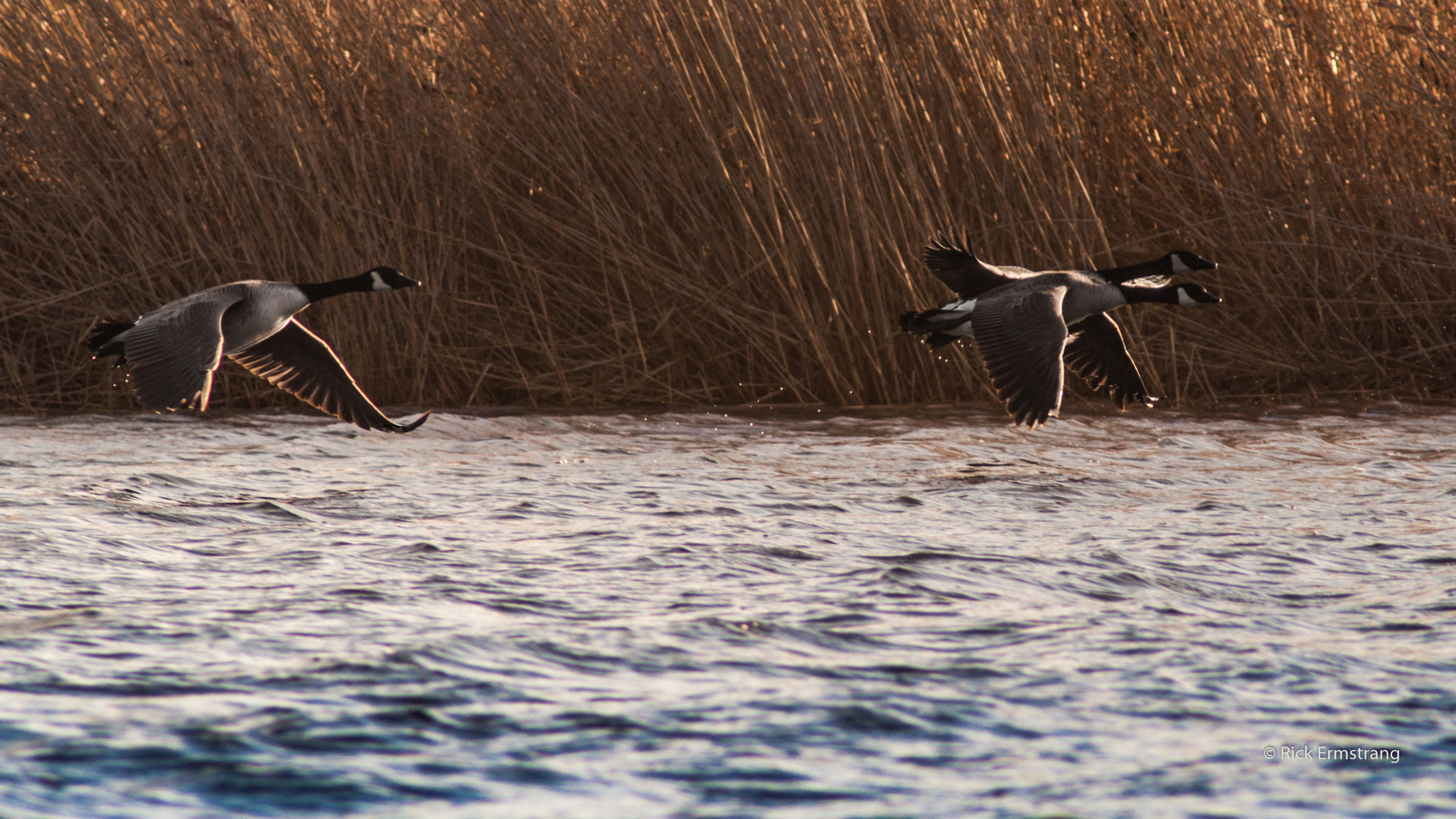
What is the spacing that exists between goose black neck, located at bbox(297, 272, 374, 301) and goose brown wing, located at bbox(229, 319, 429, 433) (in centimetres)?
11

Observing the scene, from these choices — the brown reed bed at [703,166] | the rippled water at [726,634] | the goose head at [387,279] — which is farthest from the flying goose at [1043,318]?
the goose head at [387,279]

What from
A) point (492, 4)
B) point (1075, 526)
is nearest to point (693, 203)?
point (492, 4)

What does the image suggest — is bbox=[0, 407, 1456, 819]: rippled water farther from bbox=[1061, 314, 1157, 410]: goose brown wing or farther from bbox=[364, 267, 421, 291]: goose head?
bbox=[364, 267, 421, 291]: goose head

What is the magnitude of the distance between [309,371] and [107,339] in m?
0.61

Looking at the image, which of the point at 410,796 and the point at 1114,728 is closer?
the point at 410,796

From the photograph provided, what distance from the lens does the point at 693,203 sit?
6.10 meters

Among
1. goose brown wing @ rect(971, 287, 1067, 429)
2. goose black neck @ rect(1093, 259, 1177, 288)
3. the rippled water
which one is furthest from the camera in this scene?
goose black neck @ rect(1093, 259, 1177, 288)

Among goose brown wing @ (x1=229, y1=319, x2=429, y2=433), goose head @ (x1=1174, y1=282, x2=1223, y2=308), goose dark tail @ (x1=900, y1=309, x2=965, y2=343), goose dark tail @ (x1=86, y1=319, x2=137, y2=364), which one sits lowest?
goose brown wing @ (x1=229, y1=319, x2=429, y2=433)

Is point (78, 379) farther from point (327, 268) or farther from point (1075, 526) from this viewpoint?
point (1075, 526)

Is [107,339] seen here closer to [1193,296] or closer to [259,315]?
[259,315]

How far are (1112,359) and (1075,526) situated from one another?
1.59 meters

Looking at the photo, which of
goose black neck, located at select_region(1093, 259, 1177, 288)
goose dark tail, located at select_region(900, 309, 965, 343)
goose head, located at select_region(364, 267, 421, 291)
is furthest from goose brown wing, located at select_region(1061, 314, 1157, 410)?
goose head, located at select_region(364, 267, 421, 291)

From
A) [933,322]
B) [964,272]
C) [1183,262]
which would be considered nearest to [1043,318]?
[933,322]

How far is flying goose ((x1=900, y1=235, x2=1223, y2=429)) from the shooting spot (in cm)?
467
